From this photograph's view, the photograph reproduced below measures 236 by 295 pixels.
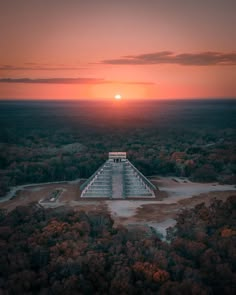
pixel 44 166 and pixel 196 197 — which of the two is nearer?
pixel 196 197

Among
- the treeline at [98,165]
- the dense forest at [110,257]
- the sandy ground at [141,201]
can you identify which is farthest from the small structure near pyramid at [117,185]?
the dense forest at [110,257]

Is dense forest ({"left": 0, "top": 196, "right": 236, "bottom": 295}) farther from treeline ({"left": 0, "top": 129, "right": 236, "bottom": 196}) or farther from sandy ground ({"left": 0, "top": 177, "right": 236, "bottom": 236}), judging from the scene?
treeline ({"left": 0, "top": 129, "right": 236, "bottom": 196})

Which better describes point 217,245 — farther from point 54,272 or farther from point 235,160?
point 235,160

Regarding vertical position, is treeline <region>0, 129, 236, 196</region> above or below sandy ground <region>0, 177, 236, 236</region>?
above

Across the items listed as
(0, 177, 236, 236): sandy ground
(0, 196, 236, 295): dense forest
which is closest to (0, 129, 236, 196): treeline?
(0, 177, 236, 236): sandy ground

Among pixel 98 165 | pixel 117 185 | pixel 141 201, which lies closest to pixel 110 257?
pixel 141 201

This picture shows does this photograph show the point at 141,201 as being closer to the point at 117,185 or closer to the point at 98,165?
the point at 117,185

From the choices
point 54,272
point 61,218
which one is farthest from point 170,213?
point 54,272
